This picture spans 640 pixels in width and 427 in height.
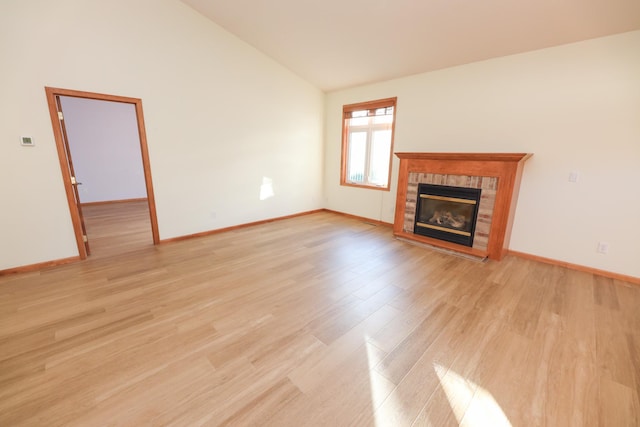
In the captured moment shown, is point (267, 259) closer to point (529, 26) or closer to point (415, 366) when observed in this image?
point (415, 366)

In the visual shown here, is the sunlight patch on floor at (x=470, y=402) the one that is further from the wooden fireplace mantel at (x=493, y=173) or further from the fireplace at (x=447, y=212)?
the fireplace at (x=447, y=212)

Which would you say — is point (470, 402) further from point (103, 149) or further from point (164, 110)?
point (103, 149)

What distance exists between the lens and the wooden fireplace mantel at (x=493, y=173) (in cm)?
306

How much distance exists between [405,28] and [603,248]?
348 cm

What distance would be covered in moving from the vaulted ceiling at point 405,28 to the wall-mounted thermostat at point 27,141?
2647 millimetres

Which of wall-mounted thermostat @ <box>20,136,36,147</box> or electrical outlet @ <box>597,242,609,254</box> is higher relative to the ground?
→ wall-mounted thermostat @ <box>20,136,36,147</box>

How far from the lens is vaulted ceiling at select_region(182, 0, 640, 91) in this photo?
8.19 feet

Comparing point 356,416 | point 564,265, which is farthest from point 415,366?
point 564,265

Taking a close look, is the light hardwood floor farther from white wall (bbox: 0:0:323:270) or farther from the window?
the window

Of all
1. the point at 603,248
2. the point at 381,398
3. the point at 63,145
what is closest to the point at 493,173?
the point at 603,248

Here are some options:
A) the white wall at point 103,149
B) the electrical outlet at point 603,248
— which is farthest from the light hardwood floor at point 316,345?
the white wall at point 103,149

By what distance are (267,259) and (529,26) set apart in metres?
3.96

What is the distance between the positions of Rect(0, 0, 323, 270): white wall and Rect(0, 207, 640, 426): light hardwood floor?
0.92 meters

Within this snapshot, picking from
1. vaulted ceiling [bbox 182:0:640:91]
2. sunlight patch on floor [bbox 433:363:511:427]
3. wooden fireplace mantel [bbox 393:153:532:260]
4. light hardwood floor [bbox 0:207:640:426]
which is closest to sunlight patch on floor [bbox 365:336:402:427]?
light hardwood floor [bbox 0:207:640:426]
